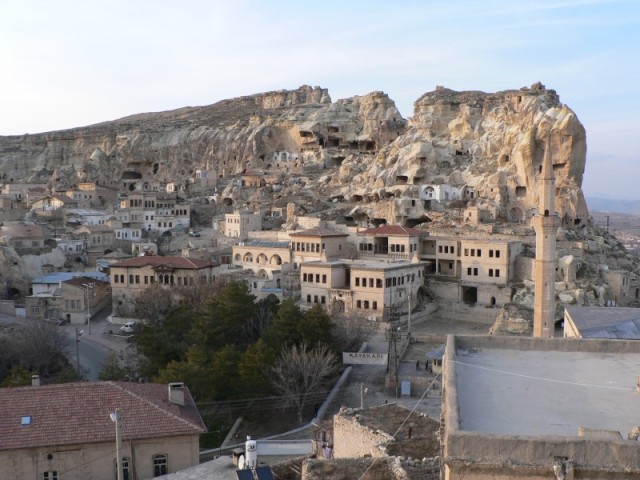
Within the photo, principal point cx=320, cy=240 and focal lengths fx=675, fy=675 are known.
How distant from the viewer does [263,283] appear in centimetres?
3947

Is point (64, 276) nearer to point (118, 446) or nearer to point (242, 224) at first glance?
point (242, 224)

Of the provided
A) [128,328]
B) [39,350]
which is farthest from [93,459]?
[128,328]

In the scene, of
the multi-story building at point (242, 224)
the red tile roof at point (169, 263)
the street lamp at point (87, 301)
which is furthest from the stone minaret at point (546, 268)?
the multi-story building at point (242, 224)

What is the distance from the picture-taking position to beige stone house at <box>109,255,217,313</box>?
3988 cm

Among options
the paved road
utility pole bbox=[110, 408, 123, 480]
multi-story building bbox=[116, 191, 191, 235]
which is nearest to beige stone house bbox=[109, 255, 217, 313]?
the paved road

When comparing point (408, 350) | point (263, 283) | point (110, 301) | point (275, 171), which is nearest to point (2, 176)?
point (275, 171)

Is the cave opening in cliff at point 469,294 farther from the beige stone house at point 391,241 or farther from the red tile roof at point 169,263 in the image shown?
the red tile roof at point 169,263

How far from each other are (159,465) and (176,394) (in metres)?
2.02

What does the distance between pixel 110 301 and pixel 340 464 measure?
114 ft

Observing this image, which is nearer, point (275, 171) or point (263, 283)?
point (263, 283)

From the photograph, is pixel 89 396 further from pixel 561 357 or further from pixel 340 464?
pixel 561 357

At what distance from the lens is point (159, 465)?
14.7 m

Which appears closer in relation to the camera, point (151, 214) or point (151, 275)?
point (151, 275)

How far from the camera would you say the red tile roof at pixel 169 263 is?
131 ft
